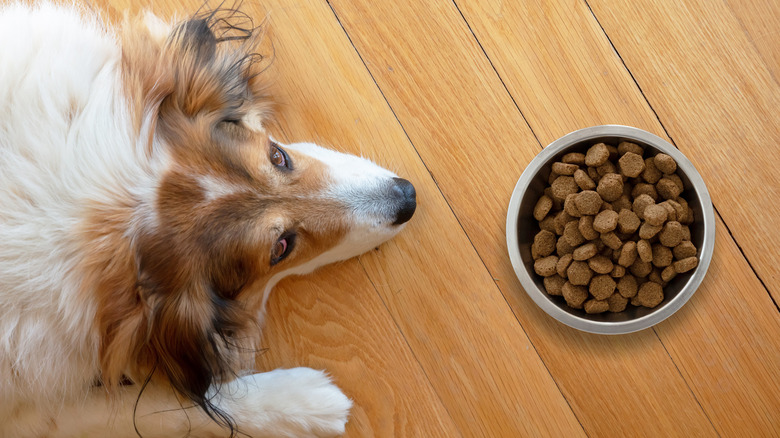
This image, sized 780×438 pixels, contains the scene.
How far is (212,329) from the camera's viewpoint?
3.71ft

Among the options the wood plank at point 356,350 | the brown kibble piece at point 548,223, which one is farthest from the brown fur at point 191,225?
the brown kibble piece at point 548,223

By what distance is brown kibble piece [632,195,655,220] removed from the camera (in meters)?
1.38

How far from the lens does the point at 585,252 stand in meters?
1.38

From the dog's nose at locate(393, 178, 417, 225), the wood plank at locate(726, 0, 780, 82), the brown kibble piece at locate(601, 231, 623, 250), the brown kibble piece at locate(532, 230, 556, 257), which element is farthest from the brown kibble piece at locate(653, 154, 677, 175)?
the dog's nose at locate(393, 178, 417, 225)

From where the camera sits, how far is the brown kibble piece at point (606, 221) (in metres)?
1.36

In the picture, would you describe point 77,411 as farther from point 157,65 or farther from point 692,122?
point 692,122

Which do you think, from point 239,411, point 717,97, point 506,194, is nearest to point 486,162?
point 506,194

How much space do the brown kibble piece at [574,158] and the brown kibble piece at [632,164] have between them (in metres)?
0.10

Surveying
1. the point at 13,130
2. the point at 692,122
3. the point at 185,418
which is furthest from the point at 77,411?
the point at 692,122

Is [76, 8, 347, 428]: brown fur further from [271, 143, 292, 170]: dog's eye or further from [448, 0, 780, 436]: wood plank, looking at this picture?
[448, 0, 780, 436]: wood plank

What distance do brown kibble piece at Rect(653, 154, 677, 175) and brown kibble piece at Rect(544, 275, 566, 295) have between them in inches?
14.5

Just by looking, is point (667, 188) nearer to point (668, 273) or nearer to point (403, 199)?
point (668, 273)

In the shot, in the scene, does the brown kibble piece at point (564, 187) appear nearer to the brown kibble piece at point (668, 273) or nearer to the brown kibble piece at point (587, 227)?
the brown kibble piece at point (587, 227)

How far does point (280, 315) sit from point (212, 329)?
1.38 ft
